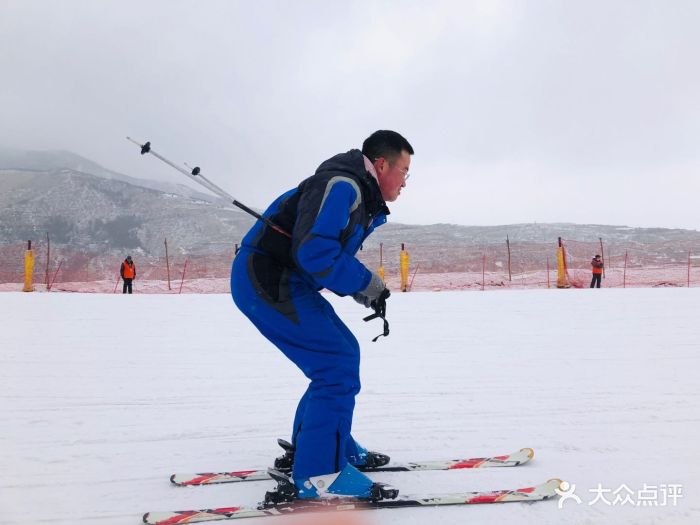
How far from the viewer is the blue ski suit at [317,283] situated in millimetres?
2548

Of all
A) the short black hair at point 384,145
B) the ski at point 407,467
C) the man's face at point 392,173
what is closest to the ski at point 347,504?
the ski at point 407,467

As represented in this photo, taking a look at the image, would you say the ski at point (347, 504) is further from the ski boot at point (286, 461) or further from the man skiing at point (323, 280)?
the ski boot at point (286, 461)

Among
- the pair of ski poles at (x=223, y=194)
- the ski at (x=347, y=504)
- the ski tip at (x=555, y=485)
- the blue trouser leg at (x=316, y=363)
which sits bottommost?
the ski at (x=347, y=504)

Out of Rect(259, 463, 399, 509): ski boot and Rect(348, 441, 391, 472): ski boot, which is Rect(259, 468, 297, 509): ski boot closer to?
Rect(259, 463, 399, 509): ski boot

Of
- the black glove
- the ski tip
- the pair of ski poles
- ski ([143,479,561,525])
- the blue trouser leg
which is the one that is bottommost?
ski ([143,479,561,525])

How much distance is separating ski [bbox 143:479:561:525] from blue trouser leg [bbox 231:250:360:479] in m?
0.14

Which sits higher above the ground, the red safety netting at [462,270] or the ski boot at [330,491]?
the red safety netting at [462,270]

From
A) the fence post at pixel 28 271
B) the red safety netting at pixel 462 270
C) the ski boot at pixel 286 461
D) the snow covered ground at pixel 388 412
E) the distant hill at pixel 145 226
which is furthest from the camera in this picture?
the distant hill at pixel 145 226

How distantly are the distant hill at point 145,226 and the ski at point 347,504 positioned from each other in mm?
41188

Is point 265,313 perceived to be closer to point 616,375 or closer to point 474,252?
point 616,375

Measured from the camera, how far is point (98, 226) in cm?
7512

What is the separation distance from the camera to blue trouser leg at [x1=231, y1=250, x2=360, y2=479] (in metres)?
2.71

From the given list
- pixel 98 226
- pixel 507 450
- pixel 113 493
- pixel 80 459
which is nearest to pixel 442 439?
pixel 507 450

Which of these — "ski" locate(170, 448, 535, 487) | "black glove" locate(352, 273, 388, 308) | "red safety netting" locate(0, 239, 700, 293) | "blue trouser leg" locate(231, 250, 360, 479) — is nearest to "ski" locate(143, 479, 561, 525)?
"blue trouser leg" locate(231, 250, 360, 479)
